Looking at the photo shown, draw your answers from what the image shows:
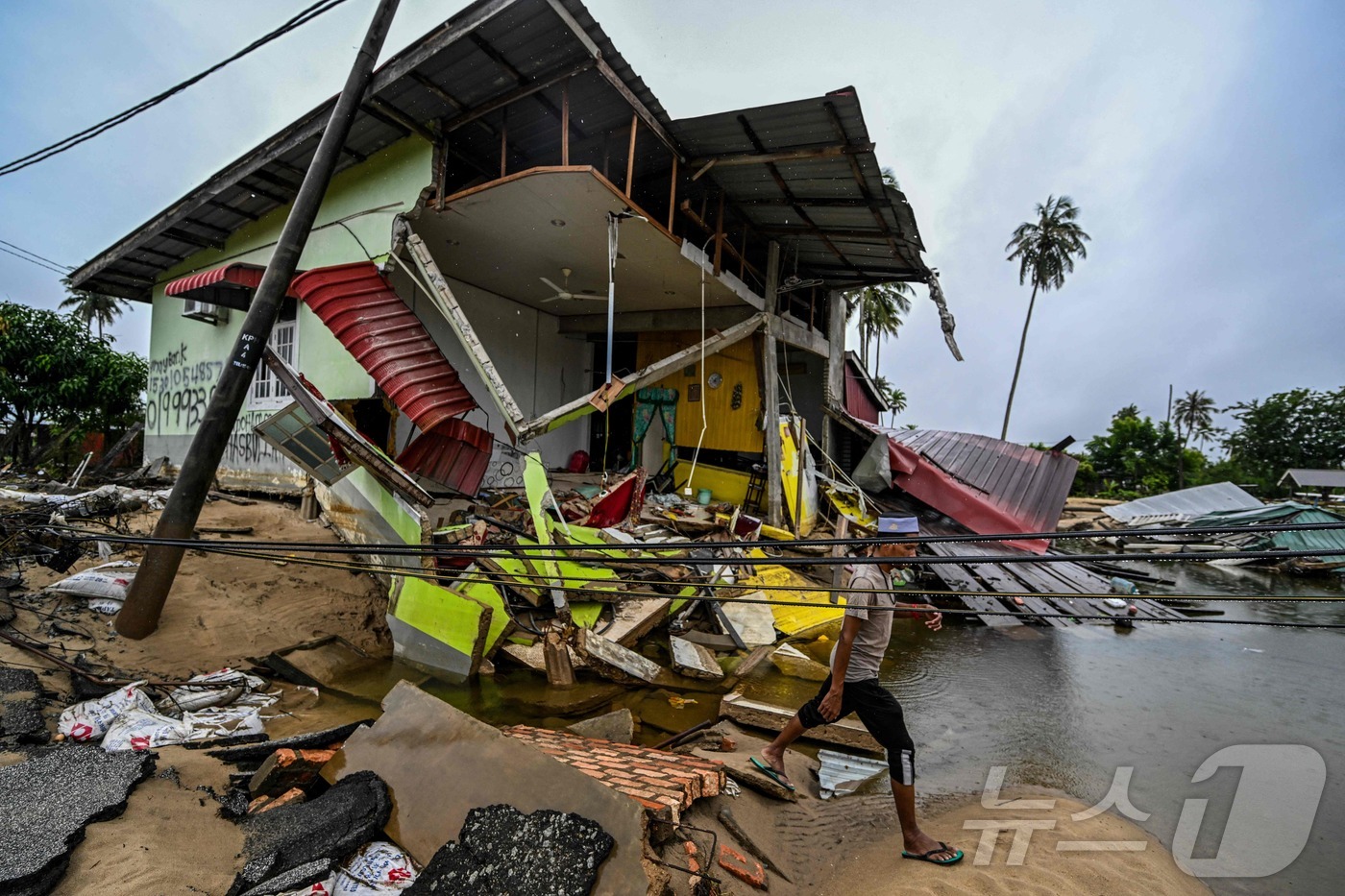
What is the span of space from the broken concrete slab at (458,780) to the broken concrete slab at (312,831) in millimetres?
106

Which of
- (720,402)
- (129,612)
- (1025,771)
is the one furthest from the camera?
(720,402)

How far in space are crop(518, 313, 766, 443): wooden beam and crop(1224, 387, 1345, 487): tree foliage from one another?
40.7 meters

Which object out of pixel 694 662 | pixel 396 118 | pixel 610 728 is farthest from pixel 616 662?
pixel 396 118

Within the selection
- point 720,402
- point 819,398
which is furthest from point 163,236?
point 819,398

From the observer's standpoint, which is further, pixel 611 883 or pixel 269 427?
pixel 269 427

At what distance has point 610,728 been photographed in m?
4.75

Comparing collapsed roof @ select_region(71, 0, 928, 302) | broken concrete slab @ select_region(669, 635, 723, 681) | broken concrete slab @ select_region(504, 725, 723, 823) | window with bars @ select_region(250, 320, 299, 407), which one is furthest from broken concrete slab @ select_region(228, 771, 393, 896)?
window with bars @ select_region(250, 320, 299, 407)

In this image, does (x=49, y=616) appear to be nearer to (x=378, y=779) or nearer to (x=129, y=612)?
(x=129, y=612)

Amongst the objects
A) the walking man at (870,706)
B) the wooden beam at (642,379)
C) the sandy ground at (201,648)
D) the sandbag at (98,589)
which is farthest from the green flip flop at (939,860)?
the sandbag at (98,589)

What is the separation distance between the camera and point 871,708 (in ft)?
12.5

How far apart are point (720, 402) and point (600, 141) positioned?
20.7 feet

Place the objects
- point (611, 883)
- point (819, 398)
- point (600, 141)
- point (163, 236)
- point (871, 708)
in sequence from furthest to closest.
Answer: point (819, 398)
point (163, 236)
point (600, 141)
point (871, 708)
point (611, 883)

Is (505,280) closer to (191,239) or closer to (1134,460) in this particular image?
(191,239)

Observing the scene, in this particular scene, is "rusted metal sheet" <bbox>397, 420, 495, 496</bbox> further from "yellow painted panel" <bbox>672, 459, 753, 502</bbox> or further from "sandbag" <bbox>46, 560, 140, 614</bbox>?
"yellow painted panel" <bbox>672, 459, 753, 502</bbox>
